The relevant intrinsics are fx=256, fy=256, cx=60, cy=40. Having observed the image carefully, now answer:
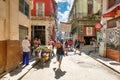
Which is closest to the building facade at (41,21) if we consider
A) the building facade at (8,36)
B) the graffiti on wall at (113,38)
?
the graffiti on wall at (113,38)

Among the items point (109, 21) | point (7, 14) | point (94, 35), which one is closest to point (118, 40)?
point (109, 21)

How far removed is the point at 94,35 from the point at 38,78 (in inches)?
1330

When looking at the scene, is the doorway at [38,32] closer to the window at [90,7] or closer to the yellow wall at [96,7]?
the window at [90,7]

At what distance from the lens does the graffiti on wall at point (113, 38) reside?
60.1ft

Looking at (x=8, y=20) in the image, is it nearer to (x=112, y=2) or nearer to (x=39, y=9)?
(x=112, y=2)

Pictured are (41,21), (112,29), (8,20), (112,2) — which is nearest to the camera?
(8,20)

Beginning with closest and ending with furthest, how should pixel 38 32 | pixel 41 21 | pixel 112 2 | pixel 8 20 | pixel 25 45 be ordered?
pixel 8 20, pixel 25 45, pixel 112 2, pixel 41 21, pixel 38 32

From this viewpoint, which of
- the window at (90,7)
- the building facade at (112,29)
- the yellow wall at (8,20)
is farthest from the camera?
the window at (90,7)

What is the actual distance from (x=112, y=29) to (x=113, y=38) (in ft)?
2.40

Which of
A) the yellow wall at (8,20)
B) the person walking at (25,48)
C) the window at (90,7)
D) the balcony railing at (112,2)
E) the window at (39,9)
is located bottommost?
the person walking at (25,48)

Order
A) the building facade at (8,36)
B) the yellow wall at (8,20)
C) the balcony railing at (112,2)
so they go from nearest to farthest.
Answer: the building facade at (8,36) < the yellow wall at (8,20) < the balcony railing at (112,2)

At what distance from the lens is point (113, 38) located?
19.7 m

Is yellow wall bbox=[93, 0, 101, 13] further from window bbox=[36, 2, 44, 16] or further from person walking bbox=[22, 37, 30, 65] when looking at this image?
person walking bbox=[22, 37, 30, 65]

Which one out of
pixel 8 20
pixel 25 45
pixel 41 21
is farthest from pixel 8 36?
pixel 41 21
